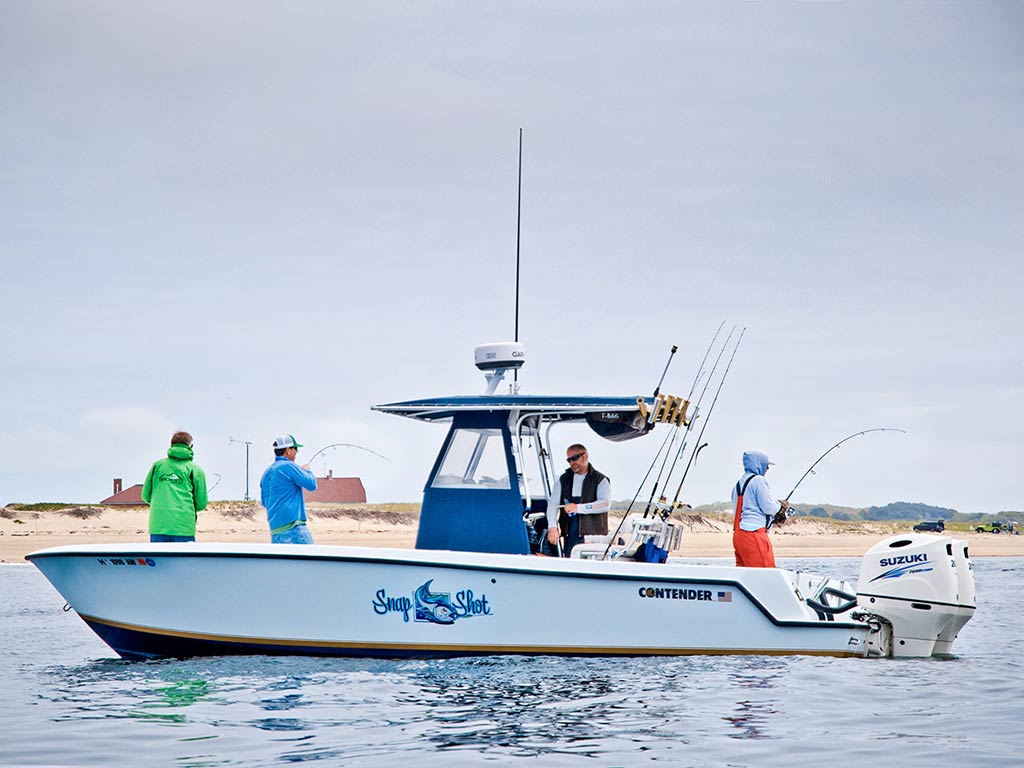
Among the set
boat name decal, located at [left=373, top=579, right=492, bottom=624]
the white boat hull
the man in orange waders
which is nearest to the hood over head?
the man in orange waders

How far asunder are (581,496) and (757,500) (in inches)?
57.3

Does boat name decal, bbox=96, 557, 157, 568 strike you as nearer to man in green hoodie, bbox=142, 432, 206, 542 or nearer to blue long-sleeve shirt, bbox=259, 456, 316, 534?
man in green hoodie, bbox=142, 432, 206, 542

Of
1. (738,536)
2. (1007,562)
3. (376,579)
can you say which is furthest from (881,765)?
(1007,562)

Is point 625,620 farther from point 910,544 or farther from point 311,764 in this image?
point 311,764

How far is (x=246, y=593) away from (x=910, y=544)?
537 centimetres

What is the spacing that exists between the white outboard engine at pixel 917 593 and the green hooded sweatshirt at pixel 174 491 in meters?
5.72

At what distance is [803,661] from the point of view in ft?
30.9

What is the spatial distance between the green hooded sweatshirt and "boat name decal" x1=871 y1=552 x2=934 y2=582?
230 inches

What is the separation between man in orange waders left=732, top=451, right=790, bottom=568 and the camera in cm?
984

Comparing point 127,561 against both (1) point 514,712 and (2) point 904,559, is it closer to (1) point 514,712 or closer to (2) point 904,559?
(1) point 514,712

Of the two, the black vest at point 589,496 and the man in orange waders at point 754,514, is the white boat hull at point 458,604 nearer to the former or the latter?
the man in orange waders at point 754,514

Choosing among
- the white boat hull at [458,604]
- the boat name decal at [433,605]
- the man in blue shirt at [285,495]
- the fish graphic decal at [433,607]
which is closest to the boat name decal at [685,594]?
the white boat hull at [458,604]

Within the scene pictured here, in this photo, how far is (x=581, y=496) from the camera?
1008cm

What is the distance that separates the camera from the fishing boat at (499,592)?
9125mm
